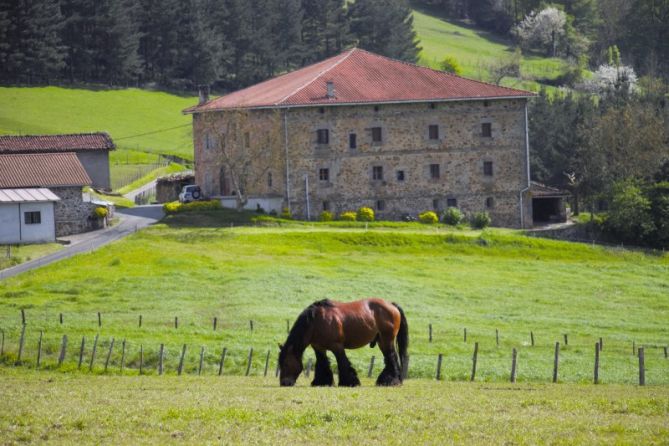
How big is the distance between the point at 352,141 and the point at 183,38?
56.3 metres

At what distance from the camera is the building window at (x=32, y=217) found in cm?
6588

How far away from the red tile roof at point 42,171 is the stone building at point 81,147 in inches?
376

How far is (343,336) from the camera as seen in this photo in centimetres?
2916

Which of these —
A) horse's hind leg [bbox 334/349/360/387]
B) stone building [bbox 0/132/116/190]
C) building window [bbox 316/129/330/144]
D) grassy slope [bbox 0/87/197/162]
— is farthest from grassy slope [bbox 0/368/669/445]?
grassy slope [bbox 0/87/197/162]

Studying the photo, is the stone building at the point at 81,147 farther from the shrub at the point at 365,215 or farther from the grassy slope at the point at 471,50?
the grassy slope at the point at 471,50

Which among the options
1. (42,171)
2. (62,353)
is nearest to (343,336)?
(62,353)

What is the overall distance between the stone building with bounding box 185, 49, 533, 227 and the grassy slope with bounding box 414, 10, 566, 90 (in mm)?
65435

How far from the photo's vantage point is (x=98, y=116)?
116 meters

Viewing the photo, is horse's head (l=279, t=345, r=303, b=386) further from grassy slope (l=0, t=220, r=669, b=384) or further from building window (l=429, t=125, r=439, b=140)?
building window (l=429, t=125, r=439, b=140)

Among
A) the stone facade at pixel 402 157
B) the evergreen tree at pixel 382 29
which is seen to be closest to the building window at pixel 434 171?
the stone facade at pixel 402 157

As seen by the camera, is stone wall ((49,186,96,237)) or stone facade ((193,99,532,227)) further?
stone facade ((193,99,532,227))

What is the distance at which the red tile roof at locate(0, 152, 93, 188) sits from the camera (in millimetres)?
70250

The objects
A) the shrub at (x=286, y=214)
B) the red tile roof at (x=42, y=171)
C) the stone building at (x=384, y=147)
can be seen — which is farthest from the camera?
the stone building at (x=384, y=147)

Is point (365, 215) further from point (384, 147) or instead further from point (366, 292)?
point (366, 292)
